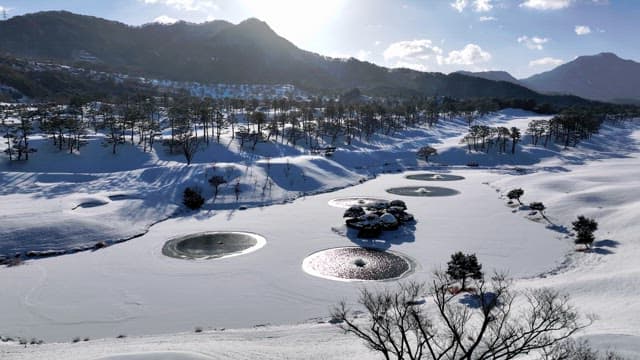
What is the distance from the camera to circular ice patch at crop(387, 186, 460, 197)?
3024 inches

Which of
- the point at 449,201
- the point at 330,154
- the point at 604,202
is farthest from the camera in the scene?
the point at 330,154

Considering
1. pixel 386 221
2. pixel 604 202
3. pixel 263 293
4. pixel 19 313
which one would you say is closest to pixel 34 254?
pixel 19 313

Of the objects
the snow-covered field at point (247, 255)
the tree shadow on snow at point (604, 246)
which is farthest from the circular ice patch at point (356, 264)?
the tree shadow on snow at point (604, 246)

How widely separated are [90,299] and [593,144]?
154 m

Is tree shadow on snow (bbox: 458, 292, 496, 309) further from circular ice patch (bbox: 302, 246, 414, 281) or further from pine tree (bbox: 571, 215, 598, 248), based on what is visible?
pine tree (bbox: 571, 215, 598, 248)

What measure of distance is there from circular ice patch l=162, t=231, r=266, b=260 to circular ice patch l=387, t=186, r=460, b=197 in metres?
35.6

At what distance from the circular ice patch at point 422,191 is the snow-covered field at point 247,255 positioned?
3184 millimetres

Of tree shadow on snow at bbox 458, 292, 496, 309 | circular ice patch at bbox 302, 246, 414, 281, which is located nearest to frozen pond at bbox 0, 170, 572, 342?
circular ice patch at bbox 302, 246, 414, 281

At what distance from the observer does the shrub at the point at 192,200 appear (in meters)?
65.2

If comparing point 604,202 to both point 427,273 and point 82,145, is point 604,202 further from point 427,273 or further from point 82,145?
point 82,145

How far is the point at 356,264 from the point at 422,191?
134 feet

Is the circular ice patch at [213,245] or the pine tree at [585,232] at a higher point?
the pine tree at [585,232]

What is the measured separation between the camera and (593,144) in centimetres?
14088

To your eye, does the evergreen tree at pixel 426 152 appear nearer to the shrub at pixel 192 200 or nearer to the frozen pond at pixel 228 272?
the frozen pond at pixel 228 272
